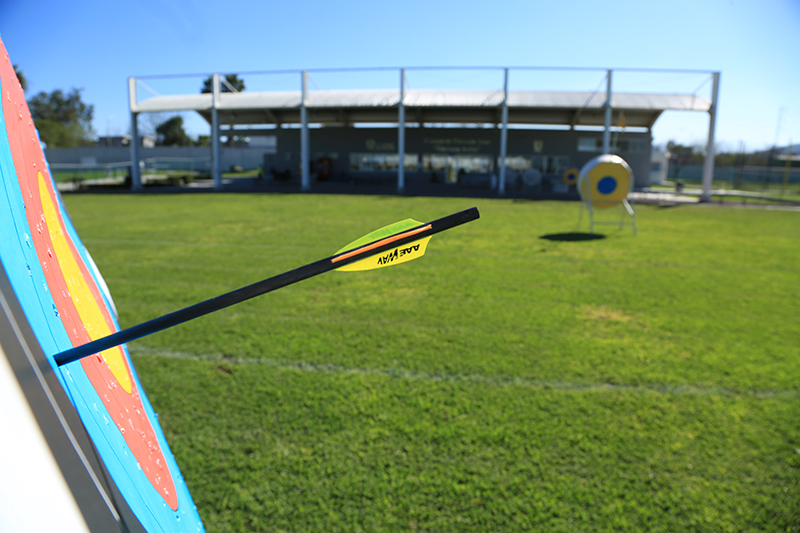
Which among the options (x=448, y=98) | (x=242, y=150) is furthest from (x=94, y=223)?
(x=242, y=150)

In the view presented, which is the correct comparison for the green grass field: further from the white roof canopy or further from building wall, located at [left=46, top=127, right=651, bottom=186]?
building wall, located at [left=46, top=127, right=651, bottom=186]

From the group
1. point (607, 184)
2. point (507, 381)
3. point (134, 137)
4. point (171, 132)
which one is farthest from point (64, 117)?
point (507, 381)

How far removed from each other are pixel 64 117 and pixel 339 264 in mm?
65889

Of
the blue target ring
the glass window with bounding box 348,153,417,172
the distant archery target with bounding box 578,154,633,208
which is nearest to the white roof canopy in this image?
the glass window with bounding box 348,153,417,172

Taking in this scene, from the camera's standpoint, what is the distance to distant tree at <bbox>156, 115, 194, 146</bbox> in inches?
2530

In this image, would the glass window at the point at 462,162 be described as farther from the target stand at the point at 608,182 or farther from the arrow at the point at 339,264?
the arrow at the point at 339,264

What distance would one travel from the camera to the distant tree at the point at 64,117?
1844 inches

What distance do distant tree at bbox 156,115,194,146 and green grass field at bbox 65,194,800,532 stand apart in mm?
64727

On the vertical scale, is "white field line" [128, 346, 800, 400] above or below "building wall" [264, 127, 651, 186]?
below

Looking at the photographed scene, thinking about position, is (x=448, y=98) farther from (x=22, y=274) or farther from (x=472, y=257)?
(x=22, y=274)

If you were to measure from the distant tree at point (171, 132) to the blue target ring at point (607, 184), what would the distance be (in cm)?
6414

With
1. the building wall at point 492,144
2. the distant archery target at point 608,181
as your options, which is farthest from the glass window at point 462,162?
the distant archery target at point 608,181

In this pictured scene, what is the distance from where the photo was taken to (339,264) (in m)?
0.52

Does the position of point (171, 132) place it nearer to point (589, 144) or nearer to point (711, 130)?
point (589, 144)
